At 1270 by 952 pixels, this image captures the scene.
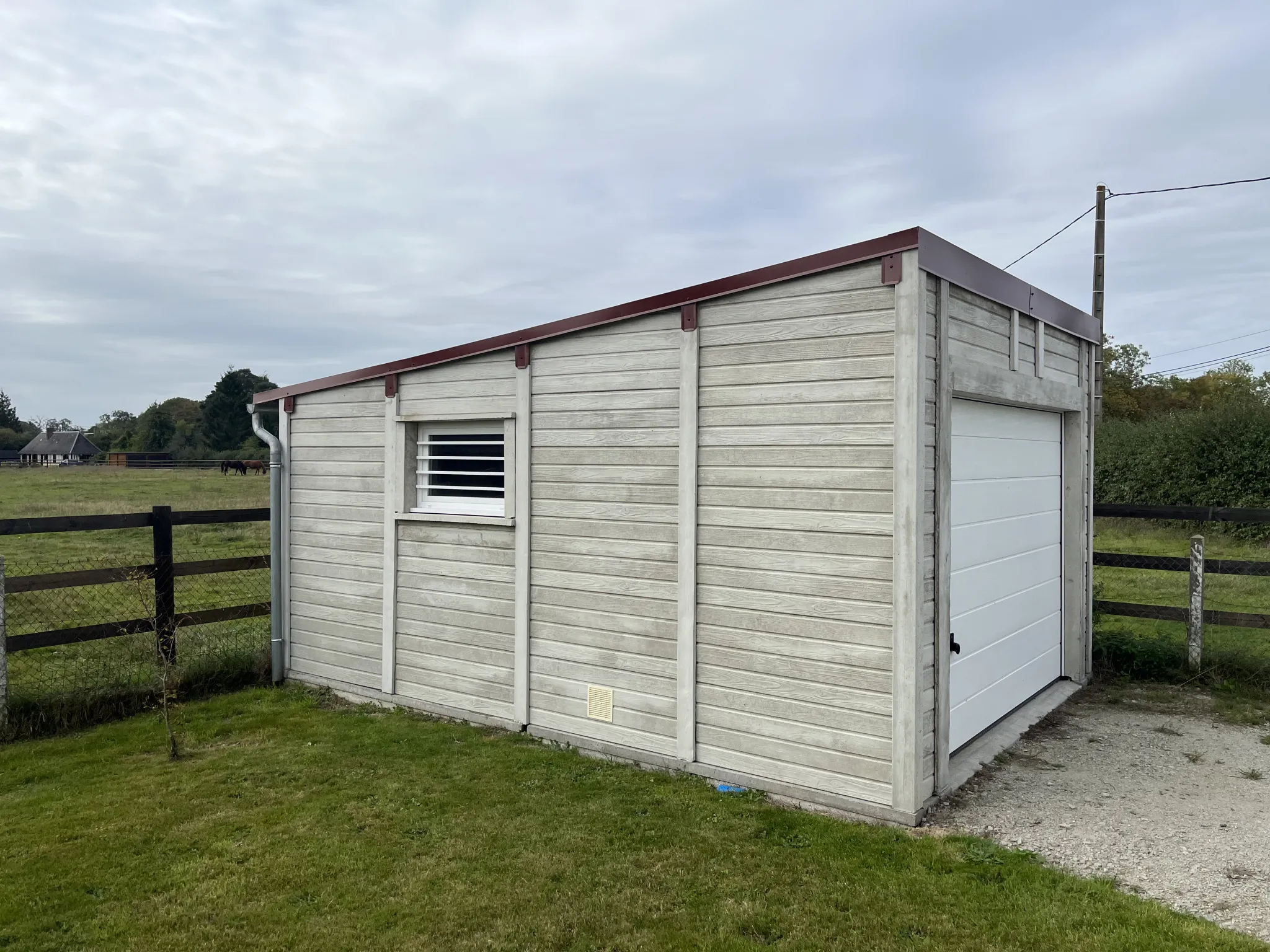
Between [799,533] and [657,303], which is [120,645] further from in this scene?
[799,533]

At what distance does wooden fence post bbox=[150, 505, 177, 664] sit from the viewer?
5809 mm

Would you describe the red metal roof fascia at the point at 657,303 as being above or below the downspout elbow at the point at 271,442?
above

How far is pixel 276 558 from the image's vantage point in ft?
21.2

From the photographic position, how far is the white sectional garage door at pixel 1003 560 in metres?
4.40

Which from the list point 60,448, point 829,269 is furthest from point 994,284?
point 60,448

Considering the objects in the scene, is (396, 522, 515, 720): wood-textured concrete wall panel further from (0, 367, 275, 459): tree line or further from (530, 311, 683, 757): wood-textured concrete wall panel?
(0, 367, 275, 459): tree line

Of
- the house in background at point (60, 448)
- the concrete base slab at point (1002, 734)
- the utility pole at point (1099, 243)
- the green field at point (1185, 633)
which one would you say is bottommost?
the concrete base slab at point (1002, 734)

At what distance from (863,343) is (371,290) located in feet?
58.4

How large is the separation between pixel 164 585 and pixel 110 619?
2905 mm

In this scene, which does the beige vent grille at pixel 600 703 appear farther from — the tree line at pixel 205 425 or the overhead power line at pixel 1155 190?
the tree line at pixel 205 425

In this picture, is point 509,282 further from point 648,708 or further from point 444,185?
point 648,708

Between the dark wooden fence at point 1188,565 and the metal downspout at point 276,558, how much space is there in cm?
680

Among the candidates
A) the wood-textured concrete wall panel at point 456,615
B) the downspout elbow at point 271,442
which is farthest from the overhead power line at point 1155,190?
the downspout elbow at point 271,442

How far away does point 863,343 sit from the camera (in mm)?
3760
